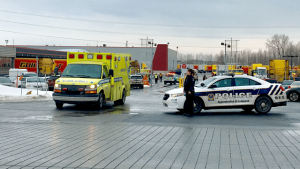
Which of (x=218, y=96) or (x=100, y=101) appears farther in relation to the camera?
(x=100, y=101)

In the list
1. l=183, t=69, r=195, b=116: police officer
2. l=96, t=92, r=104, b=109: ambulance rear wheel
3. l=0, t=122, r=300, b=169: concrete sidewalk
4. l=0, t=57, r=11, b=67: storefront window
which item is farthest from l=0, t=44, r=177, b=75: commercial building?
l=0, t=122, r=300, b=169: concrete sidewalk

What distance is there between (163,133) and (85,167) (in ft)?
13.3

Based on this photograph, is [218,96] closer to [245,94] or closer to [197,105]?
[197,105]

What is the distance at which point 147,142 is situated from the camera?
8.77m

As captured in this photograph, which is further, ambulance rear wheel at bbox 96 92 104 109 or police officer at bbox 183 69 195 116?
ambulance rear wheel at bbox 96 92 104 109

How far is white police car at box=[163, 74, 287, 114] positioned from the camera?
50.2 ft

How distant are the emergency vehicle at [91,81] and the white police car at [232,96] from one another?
334cm

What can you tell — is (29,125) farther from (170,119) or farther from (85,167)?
(85,167)

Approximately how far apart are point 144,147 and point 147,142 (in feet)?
1.98

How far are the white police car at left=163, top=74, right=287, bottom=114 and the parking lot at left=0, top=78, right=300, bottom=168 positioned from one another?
5.69 feet

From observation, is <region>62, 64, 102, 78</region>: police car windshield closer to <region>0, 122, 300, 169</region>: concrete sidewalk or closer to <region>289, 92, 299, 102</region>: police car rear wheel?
<region>0, 122, 300, 169</region>: concrete sidewalk

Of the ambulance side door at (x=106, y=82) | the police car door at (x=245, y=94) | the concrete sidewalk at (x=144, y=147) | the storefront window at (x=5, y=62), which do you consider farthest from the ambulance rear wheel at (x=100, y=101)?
the storefront window at (x=5, y=62)

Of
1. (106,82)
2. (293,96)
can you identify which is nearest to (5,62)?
(106,82)

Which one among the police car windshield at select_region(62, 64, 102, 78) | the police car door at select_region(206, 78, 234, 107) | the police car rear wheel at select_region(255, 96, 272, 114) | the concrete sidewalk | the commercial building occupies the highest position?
the commercial building
